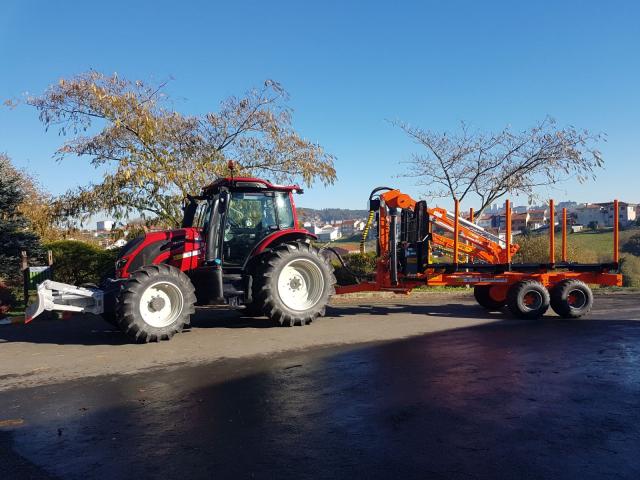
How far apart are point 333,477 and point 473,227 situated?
29.7 ft

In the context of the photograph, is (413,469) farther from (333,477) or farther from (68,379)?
(68,379)

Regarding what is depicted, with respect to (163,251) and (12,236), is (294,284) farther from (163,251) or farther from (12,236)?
(12,236)

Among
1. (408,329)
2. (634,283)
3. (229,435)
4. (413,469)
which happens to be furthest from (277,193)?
(634,283)

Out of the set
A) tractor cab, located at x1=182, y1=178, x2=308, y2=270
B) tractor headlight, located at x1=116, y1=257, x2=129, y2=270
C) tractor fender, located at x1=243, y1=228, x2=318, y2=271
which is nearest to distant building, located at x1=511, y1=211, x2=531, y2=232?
tractor fender, located at x1=243, y1=228, x2=318, y2=271

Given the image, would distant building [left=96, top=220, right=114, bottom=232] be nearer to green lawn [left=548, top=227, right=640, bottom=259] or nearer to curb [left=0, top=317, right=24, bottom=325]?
curb [left=0, top=317, right=24, bottom=325]

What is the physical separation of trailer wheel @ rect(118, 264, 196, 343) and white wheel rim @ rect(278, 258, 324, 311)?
6.28 ft

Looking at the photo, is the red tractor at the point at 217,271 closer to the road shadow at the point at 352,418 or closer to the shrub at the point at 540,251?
the road shadow at the point at 352,418

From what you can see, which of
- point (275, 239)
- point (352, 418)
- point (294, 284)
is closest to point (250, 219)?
point (275, 239)

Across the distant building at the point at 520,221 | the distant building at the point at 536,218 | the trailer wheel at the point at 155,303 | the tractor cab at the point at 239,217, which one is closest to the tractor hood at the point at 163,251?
the tractor cab at the point at 239,217

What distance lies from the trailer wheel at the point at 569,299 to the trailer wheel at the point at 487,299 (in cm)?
118

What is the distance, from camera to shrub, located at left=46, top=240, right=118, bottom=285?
14.2m

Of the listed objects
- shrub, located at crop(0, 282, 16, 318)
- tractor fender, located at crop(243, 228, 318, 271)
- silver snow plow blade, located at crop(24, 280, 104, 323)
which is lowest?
shrub, located at crop(0, 282, 16, 318)

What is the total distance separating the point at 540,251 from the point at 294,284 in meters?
10.8

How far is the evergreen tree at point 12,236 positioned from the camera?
557 inches
